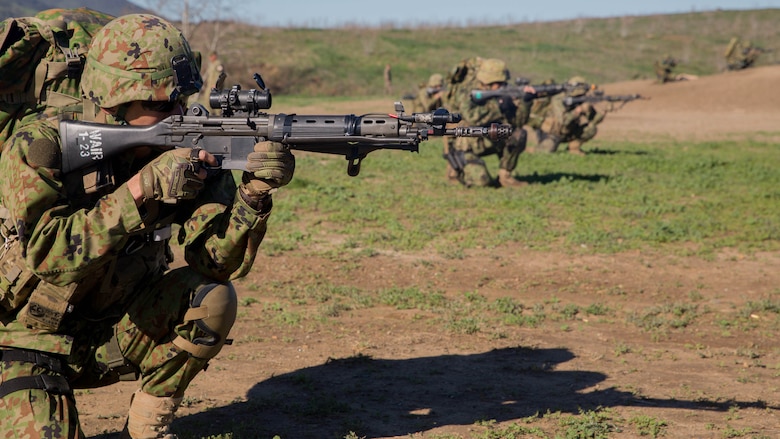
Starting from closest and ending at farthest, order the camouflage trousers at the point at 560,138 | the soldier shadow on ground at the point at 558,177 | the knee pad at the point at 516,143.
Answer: the knee pad at the point at 516,143 → the soldier shadow on ground at the point at 558,177 → the camouflage trousers at the point at 560,138

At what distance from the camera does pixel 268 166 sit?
401 cm

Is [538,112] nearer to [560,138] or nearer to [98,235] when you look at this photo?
[560,138]

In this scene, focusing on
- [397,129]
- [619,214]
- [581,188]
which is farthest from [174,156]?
[581,188]

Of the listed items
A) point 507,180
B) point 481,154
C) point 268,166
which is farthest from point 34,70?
point 507,180

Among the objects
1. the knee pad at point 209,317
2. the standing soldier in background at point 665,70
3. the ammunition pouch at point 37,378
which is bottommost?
the ammunition pouch at point 37,378

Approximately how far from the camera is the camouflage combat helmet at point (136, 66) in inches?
162

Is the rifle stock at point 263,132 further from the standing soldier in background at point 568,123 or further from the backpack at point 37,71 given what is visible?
the standing soldier in background at point 568,123

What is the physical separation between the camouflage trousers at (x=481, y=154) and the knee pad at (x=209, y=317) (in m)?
9.76

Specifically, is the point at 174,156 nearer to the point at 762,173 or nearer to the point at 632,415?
the point at 632,415

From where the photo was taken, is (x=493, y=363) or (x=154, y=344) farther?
(x=493, y=363)

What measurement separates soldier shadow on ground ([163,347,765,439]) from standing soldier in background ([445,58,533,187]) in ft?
25.4

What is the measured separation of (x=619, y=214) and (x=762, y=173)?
5.25 m

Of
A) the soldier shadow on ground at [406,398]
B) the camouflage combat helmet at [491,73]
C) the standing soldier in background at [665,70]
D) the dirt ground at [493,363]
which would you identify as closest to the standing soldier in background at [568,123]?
the camouflage combat helmet at [491,73]

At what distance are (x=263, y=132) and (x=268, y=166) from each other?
206 millimetres
